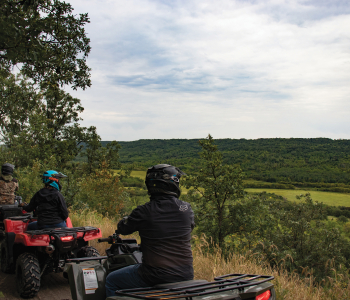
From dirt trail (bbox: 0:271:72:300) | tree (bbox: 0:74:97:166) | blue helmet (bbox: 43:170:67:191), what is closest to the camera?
dirt trail (bbox: 0:271:72:300)

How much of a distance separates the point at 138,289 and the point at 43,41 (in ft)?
15.4

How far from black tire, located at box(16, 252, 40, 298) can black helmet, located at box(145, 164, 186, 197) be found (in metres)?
2.90

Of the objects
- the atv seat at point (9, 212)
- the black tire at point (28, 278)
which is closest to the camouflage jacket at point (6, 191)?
the atv seat at point (9, 212)

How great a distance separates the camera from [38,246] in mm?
5172

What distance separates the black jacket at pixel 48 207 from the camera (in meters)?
5.66

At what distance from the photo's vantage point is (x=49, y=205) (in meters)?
5.68

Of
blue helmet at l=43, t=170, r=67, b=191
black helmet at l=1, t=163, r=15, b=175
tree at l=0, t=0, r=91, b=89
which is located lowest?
blue helmet at l=43, t=170, r=67, b=191

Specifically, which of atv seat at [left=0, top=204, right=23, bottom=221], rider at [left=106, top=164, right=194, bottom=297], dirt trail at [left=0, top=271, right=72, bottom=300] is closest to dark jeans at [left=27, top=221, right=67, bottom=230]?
dirt trail at [left=0, top=271, right=72, bottom=300]

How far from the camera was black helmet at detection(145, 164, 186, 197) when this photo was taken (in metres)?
3.16

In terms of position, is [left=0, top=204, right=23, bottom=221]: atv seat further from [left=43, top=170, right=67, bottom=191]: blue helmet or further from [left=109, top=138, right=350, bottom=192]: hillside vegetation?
[left=109, top=138, right=350, bottom=192]: hillside vegetation

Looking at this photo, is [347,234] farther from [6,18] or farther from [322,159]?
[322,159]

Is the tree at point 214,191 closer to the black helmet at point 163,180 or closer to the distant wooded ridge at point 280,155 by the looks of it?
the black helmet at point 163,180

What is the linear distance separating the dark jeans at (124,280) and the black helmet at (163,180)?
2.77 feet

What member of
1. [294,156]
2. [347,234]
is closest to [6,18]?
[347,234]
